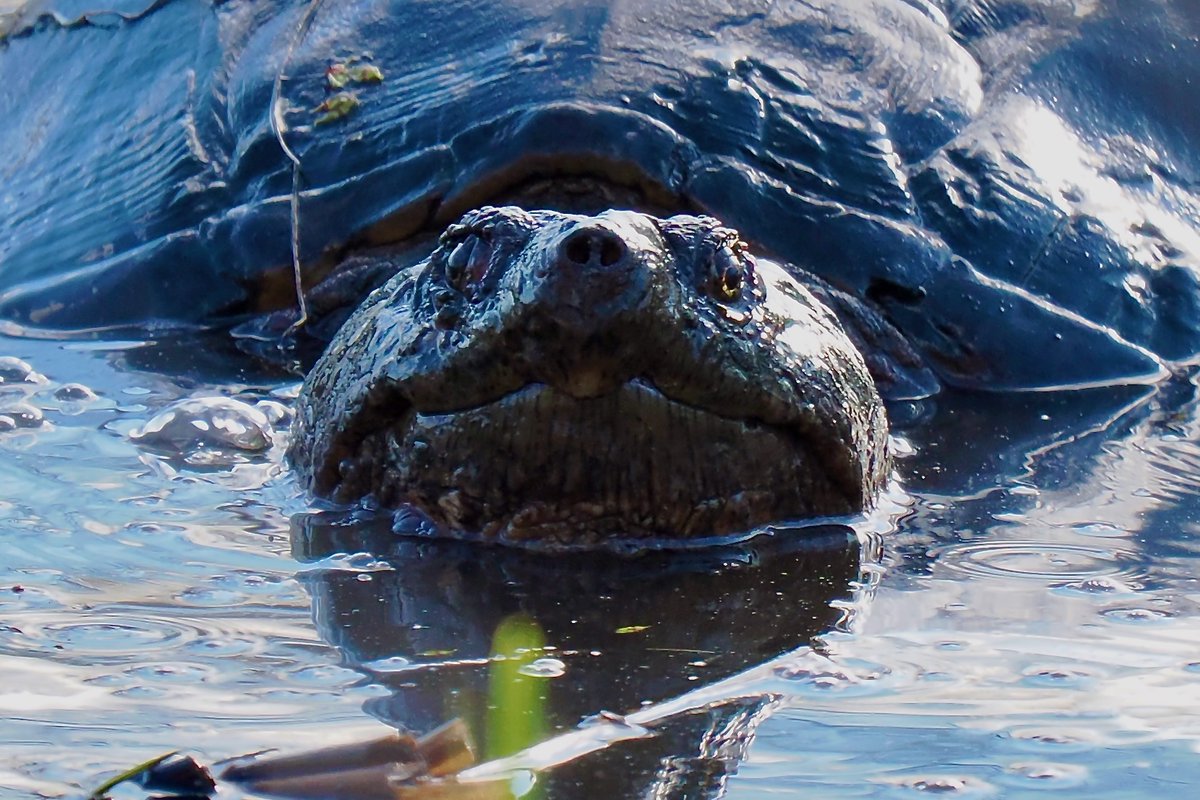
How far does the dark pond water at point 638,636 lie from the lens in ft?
5.29

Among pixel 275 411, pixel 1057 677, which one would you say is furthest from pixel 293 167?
pixel 1057 677

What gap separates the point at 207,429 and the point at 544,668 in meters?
1.39

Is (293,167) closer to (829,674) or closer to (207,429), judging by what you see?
(207,429)

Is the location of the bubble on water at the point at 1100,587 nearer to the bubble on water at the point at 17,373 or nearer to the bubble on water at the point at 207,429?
the bubble on water at the point at 207,429

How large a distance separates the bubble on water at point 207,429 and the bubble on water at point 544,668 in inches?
48.8

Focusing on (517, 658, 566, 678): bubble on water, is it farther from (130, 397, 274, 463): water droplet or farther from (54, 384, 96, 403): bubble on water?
(54, 384, 96, 403): bubble on water

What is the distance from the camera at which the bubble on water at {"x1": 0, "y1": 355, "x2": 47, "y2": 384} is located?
3.53 metres

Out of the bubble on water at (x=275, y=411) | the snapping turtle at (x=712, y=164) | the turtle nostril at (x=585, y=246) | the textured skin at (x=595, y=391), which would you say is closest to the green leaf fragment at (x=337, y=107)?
the snapping turtle at (x=712, y=164)

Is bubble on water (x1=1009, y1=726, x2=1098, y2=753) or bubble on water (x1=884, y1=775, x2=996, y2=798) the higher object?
bubble on water (x1=884, y1=775, x2=996, y2=798)

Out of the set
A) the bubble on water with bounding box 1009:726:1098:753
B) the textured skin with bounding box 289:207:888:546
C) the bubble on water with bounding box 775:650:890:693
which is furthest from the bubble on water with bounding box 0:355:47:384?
the bubble on water with bounding box 1009:726:1098:753

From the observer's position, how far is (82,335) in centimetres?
394

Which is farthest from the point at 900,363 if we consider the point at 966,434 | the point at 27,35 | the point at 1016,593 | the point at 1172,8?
the point at 27,35

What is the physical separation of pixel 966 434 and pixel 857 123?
809mm

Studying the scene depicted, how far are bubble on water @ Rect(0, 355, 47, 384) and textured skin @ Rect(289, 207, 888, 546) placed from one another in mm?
1179
